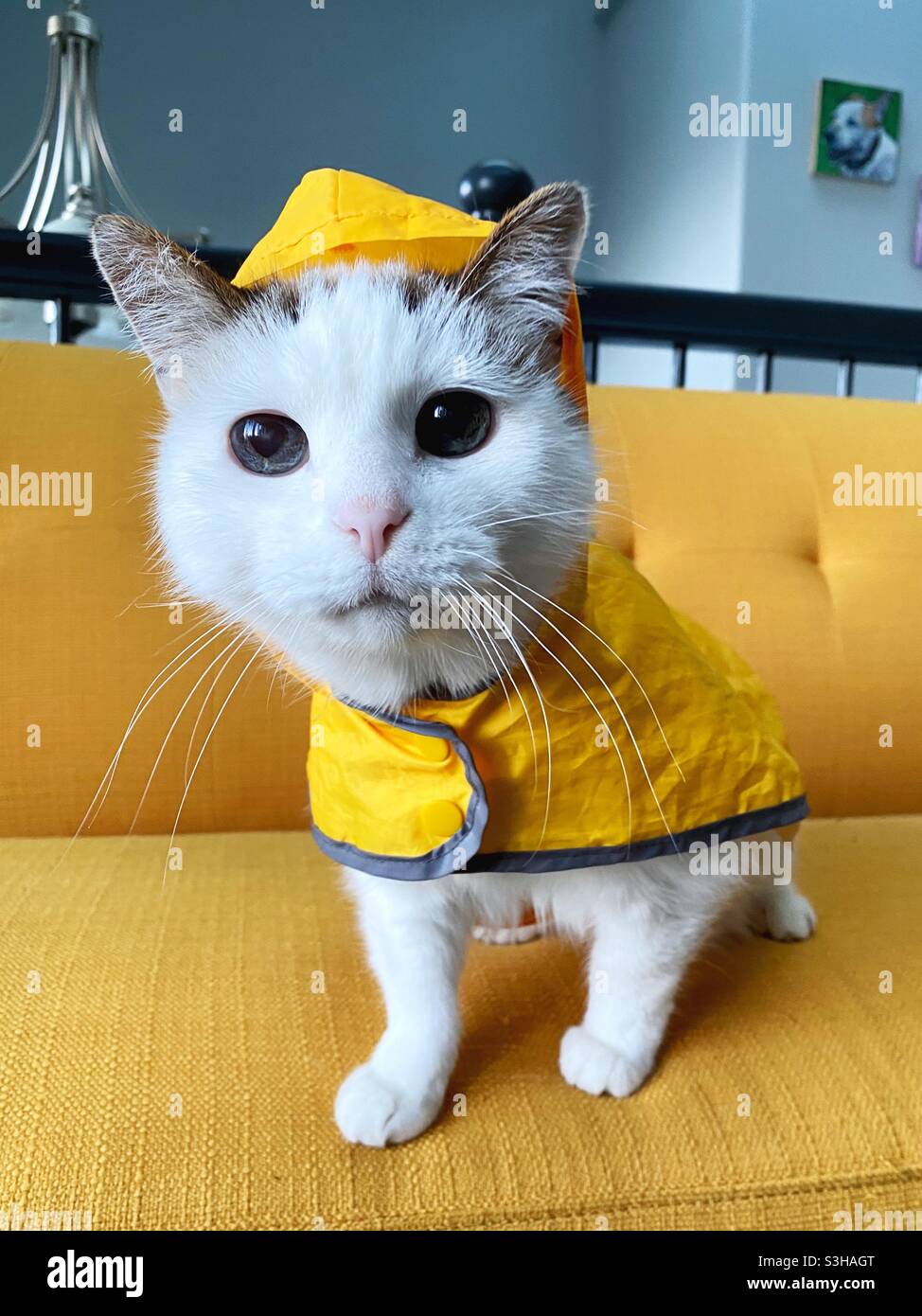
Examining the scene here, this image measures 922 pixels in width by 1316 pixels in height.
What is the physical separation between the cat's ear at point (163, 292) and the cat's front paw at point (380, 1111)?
0.50 metres

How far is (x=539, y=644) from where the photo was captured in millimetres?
634

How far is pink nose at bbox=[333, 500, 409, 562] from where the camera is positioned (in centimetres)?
47

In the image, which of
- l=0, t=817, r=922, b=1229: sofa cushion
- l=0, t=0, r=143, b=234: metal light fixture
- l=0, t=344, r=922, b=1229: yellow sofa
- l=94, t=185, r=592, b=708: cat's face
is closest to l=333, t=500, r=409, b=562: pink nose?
l=94, t=185, r=592, b=708: cat's face

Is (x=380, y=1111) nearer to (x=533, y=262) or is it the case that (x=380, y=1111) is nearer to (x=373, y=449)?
(x=373, y=449)

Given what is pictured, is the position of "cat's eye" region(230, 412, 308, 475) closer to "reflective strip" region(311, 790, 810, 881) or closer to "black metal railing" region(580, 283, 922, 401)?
"reflective strip" region(311, 790, 810, 881)

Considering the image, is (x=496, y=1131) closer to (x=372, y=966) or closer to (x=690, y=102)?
(x=372, y=966)

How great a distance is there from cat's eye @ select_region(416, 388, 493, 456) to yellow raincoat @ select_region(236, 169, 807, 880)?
0.34ft

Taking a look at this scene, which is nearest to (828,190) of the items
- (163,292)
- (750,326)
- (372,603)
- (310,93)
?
(750,326)

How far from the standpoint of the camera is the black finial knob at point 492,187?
128 cm

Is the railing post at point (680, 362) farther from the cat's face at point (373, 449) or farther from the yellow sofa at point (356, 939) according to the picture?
the cat's face at point (373, 449)

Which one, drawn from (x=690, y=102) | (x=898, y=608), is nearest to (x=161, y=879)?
(x=898, y=608)

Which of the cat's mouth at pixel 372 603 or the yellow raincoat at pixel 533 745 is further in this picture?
the yellow raincoat at pixel 533 745

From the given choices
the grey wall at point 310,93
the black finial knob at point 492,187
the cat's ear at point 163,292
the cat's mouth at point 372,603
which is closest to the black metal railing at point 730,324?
the black finial knob at point 492,187

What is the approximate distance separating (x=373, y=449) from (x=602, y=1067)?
446mm
